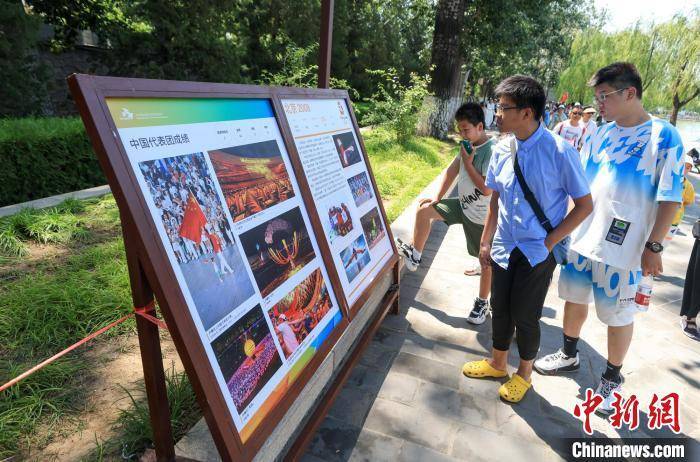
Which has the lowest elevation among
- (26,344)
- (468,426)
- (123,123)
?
(468,426)

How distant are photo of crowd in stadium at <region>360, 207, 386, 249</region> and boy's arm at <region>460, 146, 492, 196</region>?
76 centimetres

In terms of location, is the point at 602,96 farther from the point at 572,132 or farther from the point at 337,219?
the point at 572,132

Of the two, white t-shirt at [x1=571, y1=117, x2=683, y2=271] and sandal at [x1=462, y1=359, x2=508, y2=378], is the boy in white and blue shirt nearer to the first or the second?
white t-shirt at [x1=571, y1=117, x2=683, y2=271]

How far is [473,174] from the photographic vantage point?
3145 millimetres

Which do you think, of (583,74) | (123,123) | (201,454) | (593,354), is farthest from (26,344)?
(583,74)

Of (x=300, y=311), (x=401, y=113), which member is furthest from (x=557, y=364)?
(x=401, y=113)

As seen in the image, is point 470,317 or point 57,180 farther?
point 57,180

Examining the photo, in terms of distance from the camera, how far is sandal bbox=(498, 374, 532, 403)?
252 centimetres

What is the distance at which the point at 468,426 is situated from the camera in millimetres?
2340

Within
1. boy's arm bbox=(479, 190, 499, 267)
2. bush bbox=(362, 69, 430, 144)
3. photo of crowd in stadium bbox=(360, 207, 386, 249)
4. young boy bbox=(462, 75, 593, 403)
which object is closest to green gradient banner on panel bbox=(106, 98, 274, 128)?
photo of crowd in stadium bbox=(360, 207, 386, 249)

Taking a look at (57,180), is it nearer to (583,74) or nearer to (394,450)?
(394,450)

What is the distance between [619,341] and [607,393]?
336mm

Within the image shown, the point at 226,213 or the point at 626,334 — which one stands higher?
the point at 226,213

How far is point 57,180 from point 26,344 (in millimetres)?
4266
